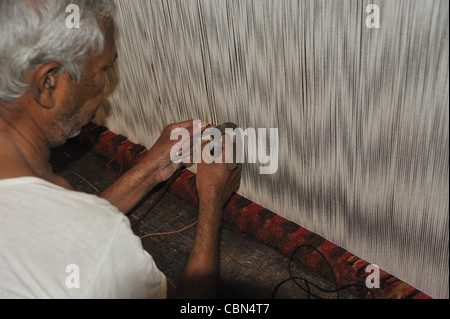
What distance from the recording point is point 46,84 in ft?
3.08

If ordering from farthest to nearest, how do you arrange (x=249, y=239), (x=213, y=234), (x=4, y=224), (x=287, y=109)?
(x=249, y=239)
(x=213, y=234)
(x=287, y=109)
(x=4, y=224)

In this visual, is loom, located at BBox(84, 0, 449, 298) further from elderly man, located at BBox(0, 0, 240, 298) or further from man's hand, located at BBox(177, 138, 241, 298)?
elderly man, located at BBox(0, 0, 240, 298)

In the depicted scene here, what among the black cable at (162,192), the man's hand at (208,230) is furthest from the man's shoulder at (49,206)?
the black cable at (162,192)

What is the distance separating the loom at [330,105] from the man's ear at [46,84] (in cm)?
41

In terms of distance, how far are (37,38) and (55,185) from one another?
0.96ft

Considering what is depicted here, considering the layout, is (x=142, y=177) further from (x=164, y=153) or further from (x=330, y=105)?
(x=330, y=105)

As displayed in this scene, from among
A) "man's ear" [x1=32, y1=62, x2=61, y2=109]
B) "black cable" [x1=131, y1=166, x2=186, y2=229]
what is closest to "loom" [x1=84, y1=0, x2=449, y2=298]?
"black cable" [x1=131, y1=166, x2=186, y2=229]

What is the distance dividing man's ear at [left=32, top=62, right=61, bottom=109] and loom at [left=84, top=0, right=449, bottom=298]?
1.35ft

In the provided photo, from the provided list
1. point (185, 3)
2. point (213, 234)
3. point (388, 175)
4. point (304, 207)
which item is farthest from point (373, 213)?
point (185, 3)

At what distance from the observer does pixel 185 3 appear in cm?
116

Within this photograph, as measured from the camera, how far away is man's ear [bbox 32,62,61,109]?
898 mm

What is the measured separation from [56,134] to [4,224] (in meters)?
0.33

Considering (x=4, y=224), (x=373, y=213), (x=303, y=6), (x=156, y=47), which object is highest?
(x=303, y=6)
